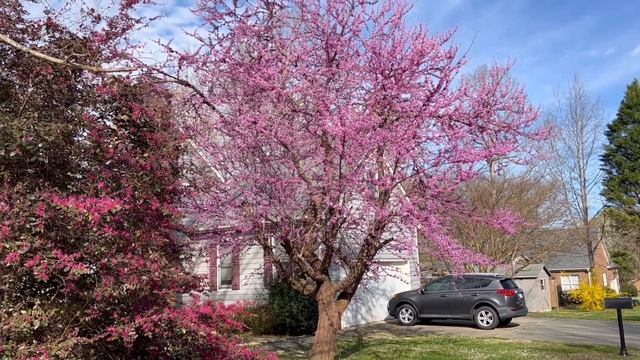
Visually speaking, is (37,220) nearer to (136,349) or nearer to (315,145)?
(136,349)

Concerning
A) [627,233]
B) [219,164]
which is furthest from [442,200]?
[627,233]

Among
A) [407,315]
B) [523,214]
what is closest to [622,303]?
[407,315]

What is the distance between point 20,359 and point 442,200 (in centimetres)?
502

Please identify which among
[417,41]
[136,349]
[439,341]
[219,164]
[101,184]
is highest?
[417,41]

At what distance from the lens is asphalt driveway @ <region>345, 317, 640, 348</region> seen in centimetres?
1242

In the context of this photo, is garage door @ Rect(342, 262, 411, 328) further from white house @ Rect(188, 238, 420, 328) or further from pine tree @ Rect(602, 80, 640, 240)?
pine tree @ Rect(602, 80, 640, 240)

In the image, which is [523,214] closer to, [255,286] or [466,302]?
[466,302]

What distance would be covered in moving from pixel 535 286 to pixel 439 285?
532 inches

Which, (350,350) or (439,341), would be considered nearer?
(350,350)

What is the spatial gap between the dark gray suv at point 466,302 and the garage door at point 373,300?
2.25ft

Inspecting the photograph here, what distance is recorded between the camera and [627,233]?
103ft

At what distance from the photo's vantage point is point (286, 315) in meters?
13.6

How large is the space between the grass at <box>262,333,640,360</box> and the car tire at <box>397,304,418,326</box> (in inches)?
128

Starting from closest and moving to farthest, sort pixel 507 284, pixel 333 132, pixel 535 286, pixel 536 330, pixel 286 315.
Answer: pixel 333 132
pixel 286 315
pixel 536 330
pixel 507 284
pixel 535 286
